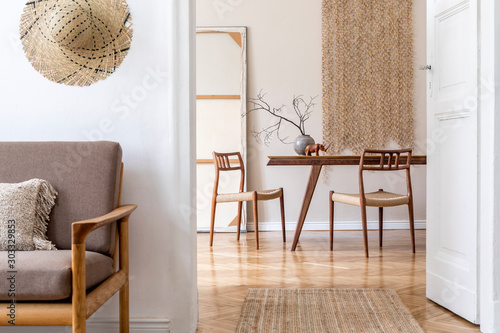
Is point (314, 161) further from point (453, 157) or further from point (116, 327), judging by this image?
point (116, 327)

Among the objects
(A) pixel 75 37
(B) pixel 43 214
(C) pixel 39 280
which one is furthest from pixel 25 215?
(A) pixel 75 37

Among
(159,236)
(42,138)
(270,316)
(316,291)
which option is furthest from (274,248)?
(42,138)

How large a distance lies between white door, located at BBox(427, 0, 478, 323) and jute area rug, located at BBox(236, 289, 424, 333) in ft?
0.94

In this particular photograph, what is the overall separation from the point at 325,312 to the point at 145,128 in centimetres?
126

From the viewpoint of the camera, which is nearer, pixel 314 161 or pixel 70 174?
pixel 70 174

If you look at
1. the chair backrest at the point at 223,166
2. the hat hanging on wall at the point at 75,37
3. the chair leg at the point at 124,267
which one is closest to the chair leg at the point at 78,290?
the chair leg at the point at 124,267

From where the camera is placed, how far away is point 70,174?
2.08 metres

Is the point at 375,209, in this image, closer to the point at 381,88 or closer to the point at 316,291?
the point at 381,88

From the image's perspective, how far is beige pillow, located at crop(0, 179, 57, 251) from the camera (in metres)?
1.86

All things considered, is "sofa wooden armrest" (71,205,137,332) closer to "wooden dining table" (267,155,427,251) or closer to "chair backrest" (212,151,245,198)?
"wooden dining table" (267,155,427,251)

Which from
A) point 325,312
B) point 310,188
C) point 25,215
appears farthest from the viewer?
point 310,188

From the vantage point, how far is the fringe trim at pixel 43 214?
1.92 m

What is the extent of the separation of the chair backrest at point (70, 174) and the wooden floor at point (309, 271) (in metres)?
0.76

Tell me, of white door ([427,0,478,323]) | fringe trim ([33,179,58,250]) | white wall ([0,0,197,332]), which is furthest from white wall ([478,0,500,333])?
fringe trim ([33,179,58,250])
